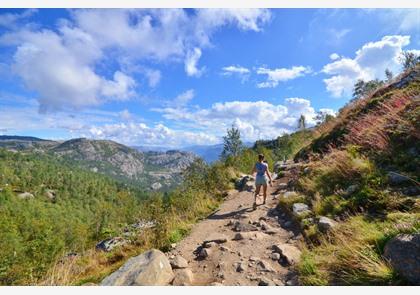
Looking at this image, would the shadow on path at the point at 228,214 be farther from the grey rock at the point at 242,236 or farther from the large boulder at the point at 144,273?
the large boulder at the point at 144,273

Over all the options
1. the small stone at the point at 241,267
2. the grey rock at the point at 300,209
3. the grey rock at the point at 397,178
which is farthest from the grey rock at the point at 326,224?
the small stone at the point at 241,267

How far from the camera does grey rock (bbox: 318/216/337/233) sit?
765 cm

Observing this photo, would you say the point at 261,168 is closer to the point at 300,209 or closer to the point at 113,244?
the point at 300,209

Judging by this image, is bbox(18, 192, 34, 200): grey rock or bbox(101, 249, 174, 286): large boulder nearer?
bbox(101, 249, 174, 286): large boulder

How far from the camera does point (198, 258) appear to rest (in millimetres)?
8289

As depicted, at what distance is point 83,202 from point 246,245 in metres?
195

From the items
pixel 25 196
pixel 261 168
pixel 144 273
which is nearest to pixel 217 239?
pixel 144 273

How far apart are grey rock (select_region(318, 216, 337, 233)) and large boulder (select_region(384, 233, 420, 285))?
263 cm

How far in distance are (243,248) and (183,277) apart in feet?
6.74

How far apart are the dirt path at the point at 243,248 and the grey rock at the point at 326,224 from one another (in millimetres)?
822

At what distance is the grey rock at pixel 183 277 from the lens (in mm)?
6746

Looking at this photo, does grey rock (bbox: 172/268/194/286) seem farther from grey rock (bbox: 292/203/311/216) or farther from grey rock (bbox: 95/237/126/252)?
grey rock (bbox: 95/237/126/252)

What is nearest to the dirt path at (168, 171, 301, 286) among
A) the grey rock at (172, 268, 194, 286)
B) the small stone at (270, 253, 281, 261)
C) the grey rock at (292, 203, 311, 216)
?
the small stone at (270, 253, 281, 261)
